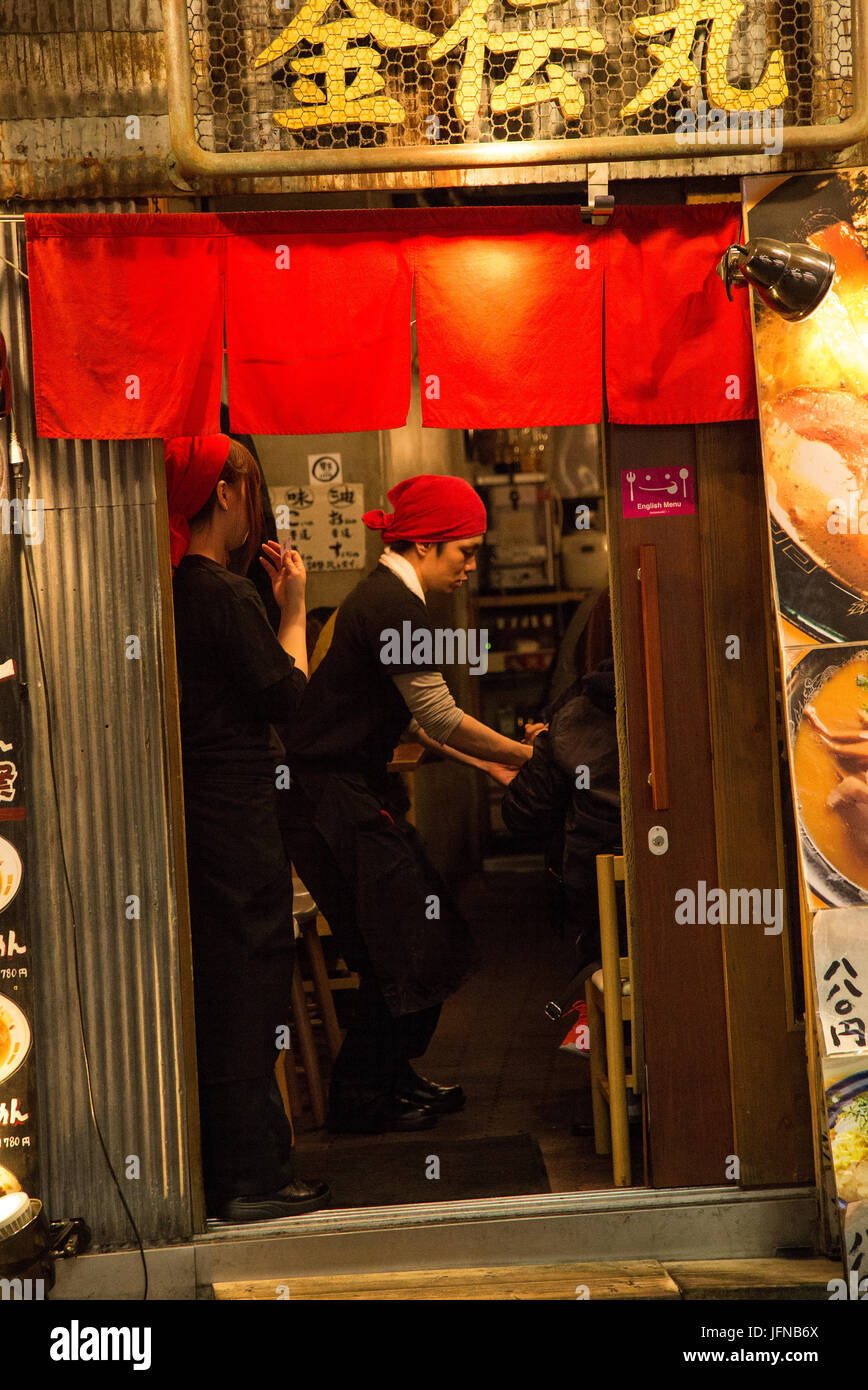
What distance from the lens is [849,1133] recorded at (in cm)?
389

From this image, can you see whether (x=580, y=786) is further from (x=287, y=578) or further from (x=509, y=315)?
(x=509, y=315)

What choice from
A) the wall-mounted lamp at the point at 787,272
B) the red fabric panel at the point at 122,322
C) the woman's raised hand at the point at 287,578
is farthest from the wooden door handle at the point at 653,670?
the red fabric panel at the point at 122,322

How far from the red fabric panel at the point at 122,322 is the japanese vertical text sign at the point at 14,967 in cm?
85

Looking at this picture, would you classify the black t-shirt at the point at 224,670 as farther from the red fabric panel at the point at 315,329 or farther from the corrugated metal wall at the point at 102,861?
the red fabric panel at the point at 315,329

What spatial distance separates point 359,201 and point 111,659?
2.94 meters

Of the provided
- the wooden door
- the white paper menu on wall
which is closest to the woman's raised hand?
the wooden door

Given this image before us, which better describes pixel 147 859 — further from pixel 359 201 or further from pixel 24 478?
pixel 359 201

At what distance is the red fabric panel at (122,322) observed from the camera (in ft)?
13.7

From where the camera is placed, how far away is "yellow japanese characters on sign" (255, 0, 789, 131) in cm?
418

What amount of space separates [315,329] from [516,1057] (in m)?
3.72

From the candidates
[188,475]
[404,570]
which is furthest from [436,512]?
[188,475]

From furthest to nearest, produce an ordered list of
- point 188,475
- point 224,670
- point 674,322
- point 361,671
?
point 361,671 → point 188,475 → point 224,670 → point 674,322

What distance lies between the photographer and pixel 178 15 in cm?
410
